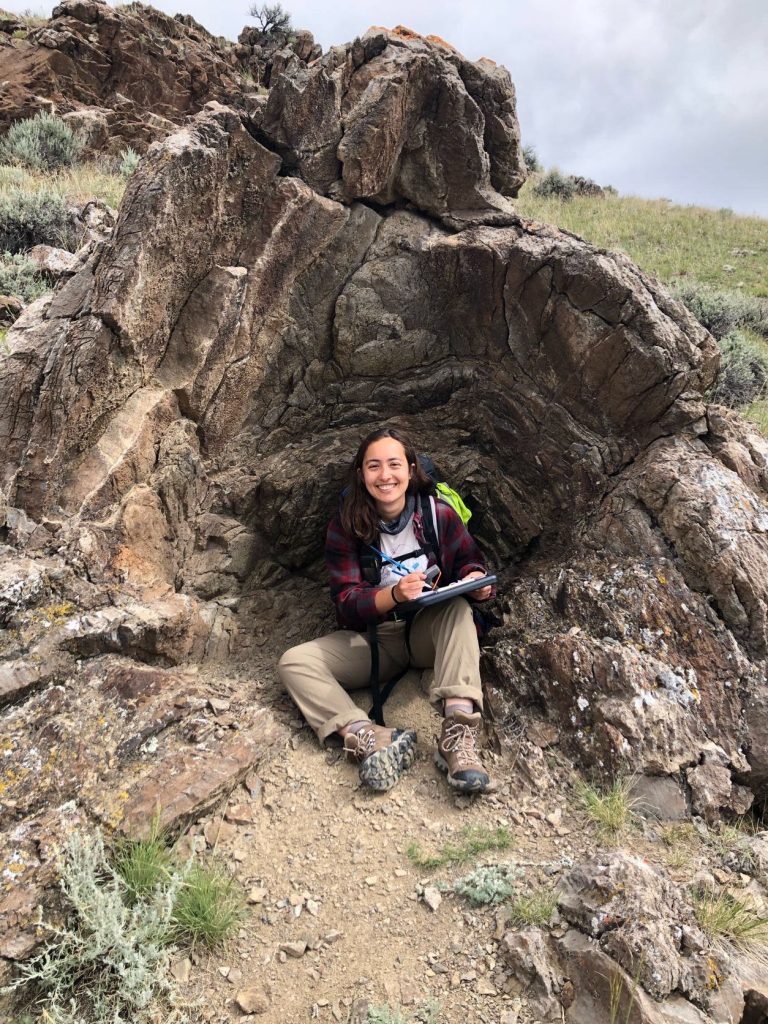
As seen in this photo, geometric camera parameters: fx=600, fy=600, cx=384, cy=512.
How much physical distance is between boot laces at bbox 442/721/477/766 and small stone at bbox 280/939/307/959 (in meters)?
1.24

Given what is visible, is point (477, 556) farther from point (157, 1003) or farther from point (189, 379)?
point (157, 1003)

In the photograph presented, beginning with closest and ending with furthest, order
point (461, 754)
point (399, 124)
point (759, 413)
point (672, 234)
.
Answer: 1. point (461, 754)
2. point (399, 124)
3. point (759, 413)
4. point (672, 234)

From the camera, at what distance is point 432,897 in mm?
2918

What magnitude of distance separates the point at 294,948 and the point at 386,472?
2.81m

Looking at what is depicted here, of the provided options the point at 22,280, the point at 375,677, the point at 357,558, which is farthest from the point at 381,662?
the point at 22,280

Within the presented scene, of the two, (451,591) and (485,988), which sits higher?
(451,591)

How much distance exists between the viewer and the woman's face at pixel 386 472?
4340 millimetres

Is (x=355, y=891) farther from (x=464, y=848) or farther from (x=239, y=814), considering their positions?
(x=239, y=814)

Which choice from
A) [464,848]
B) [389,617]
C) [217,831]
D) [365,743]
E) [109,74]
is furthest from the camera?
[109,74]

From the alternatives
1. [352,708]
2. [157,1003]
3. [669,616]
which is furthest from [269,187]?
[157,1003]

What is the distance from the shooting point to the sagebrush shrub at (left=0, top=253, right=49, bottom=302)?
286 inches

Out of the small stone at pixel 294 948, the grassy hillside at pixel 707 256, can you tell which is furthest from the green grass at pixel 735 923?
the grassy hillside at pixel 707 256

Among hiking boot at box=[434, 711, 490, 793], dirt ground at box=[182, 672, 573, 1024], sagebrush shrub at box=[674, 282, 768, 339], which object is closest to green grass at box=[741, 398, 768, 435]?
sagebrush shrub at box=[674, 282, 768, 339]

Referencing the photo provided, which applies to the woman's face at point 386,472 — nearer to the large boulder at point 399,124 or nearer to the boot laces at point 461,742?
the boot laces at point 461,742
